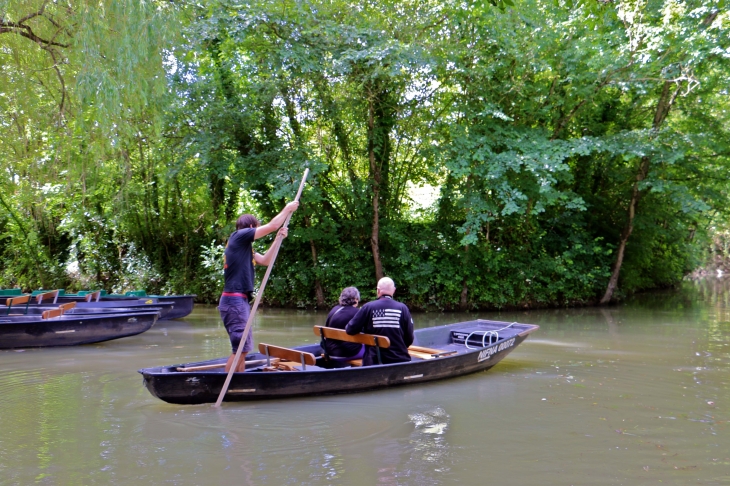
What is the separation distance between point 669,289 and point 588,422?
23.6m

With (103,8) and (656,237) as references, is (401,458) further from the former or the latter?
(656,237)

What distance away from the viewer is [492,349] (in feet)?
27.5

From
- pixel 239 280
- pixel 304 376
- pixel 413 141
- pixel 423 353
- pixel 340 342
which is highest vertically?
pixel 413 141

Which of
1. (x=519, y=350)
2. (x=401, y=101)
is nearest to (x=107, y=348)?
(x=519, y=350)

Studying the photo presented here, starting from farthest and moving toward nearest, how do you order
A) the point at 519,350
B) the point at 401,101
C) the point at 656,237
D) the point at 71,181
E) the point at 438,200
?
1. the point at 656,237
2. the point at 438,200
3. the point at 401,101
4. the point at 71,181
5. the point at 519,350

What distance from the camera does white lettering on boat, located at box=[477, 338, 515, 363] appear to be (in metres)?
8.23

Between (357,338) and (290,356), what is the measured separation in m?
0.80

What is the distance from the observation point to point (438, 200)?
58.6ft

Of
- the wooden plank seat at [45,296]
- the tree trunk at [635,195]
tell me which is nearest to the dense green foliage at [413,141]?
the tree trunk at [635,195]

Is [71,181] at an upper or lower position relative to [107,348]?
upper

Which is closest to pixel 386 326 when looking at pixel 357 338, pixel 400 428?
pixel 357 338

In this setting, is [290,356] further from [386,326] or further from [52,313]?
[52,313]

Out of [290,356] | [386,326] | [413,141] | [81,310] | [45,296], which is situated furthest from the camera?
[413,141]

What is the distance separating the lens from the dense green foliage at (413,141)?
13.8 m
